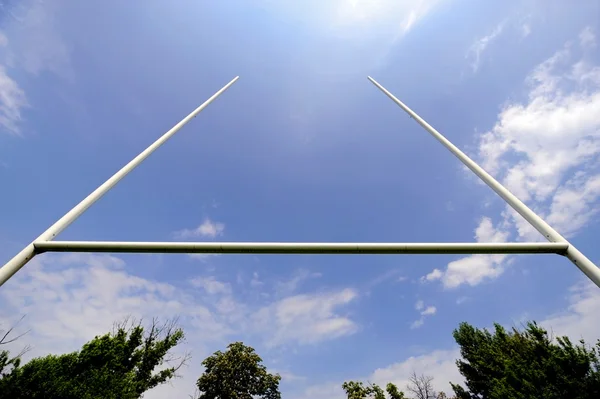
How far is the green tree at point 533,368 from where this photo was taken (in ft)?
52.0

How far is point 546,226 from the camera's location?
3.44 m

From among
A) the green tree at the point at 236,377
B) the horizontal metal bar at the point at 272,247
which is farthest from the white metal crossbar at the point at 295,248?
the green tree at the point at 236,377

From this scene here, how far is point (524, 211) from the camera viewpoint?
3.90m

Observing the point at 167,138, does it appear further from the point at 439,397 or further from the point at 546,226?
the point at 439,397

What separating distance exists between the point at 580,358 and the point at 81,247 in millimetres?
24290

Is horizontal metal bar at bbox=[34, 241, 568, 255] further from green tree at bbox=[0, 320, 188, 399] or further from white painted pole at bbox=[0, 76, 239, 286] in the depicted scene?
green tree at bbox=[0, 320, 188, 399]

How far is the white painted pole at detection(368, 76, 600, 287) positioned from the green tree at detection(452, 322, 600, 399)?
62.6 feet

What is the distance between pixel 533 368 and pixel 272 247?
24.0m

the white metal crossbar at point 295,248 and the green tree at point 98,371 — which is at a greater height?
the green tree at point 98,371

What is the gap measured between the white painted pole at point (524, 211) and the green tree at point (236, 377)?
34.8 m

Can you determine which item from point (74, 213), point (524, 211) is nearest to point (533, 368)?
point (524, 211)

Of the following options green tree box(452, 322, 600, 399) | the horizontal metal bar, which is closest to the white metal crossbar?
the horizontal metal bar

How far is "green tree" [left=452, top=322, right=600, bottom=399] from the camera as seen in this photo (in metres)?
15.8

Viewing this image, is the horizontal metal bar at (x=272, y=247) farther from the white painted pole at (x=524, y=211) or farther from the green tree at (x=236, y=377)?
the green tree at (x=236, y=377)
